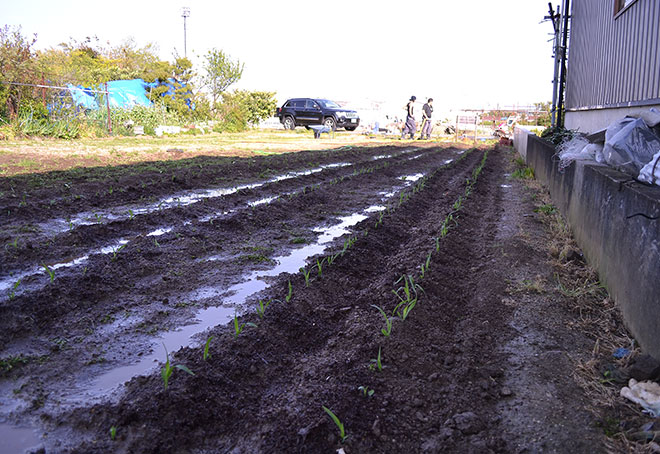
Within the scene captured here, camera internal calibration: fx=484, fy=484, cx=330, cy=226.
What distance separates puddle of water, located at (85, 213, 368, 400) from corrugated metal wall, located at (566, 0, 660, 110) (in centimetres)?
427

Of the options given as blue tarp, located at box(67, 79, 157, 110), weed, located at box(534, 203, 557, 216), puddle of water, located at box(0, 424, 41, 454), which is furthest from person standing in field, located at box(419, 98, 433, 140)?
puddle of water, located at box(0, 424, 41, 454)

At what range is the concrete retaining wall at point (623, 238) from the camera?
264 cm

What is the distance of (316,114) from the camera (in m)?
25.2

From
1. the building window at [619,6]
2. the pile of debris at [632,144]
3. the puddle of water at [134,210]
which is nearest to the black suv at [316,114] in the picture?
the puddle of water at [134,210]

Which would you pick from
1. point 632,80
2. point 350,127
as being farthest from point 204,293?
point 350,127

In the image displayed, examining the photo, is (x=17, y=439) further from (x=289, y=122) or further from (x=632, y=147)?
(x=289, y=122)

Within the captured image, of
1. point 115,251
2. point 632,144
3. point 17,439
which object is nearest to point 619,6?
point 632,144

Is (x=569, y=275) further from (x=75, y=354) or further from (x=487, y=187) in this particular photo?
(x=487, y=187)

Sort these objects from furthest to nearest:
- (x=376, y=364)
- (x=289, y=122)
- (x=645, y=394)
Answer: (x=289, y=122)
(x=376, y=364)
(x=645, y=394)

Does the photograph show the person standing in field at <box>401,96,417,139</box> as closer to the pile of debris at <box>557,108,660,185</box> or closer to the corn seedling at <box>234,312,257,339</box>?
the pile of debris at <box>557,108,660,185</box>

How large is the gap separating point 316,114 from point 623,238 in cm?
2285

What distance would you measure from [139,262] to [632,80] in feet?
21.2

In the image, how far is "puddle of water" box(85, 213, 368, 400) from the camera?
8.45 feet

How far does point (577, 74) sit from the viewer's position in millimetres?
10852
